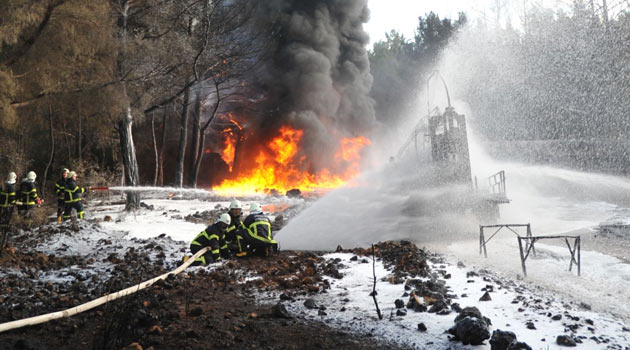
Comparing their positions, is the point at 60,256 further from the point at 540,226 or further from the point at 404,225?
the point at 540,226

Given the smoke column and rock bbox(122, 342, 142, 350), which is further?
the smoke column

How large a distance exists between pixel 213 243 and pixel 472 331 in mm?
5383

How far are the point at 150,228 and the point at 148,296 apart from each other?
7.03 meters

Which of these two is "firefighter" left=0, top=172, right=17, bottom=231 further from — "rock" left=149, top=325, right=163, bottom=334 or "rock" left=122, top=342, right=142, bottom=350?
"rock" left=122, top=342, right=142, bottom=350

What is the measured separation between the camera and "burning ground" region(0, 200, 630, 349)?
448 cm

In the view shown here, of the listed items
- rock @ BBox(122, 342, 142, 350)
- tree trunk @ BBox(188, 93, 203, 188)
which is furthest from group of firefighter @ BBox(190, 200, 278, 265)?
tree trunk @ BBox(188, 93, 203, 188)

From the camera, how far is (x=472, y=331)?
4352 millimetres

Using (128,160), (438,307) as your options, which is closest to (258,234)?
(438,307)

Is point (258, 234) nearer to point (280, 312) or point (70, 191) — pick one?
point (280, 312)

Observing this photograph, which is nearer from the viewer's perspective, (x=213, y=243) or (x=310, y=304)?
(x=310, y=304)

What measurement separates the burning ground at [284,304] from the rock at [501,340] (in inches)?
5.6

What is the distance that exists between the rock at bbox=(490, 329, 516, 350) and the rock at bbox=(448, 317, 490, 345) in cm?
11

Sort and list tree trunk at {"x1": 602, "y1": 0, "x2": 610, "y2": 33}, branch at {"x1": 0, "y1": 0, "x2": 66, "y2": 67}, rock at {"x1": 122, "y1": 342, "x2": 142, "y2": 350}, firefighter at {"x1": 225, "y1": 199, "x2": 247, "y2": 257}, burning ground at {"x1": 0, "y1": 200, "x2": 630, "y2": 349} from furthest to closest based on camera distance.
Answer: tree trunk at {"x1": 602, "y1": 0, "x2": 610, "y2": 33}
branch at {"x1": 0, "y1": 0, "x2": 66, "y2": 67}
firefighter at {"x1": 225, "y1": 199, "x2": 247, "y2": 257}
burning ground at {"x1": 0, "y1": 200, "x2": 630, "y2": 349}
rock at {"x1": 122, "y1": 342, "x2": 142, "y2": 350}

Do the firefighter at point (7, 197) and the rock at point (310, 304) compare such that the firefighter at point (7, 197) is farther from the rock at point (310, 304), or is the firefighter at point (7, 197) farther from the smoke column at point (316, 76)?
the smoke column at point (316, 76)
